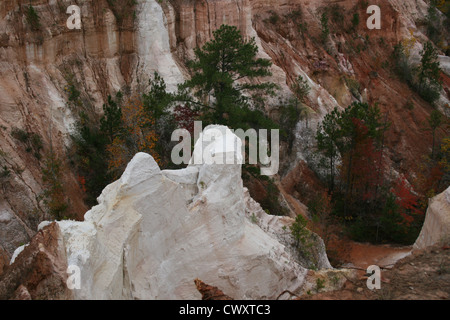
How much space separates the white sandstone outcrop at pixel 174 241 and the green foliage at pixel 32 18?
13242mm

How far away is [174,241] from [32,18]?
1504cm

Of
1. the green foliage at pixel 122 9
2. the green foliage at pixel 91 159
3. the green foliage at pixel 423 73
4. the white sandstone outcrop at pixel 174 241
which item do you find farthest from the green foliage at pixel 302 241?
the green foliage at pixel 423 73

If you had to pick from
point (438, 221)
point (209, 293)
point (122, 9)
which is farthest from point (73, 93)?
point (438, 221)

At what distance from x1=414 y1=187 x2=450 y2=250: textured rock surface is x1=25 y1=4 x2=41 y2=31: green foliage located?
1813cm

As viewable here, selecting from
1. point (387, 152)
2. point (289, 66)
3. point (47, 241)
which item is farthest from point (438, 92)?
point (47, 241)

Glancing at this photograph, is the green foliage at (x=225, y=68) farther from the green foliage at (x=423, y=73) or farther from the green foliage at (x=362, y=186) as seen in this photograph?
the green foliage at (x=423, y=73)

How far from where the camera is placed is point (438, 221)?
1200 centimetres

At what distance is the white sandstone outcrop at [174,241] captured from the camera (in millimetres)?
7317

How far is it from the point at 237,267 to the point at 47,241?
4.14 metres

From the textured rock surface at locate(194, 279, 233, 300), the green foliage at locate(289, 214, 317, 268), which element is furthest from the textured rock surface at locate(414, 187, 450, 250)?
the textured rock surface at locate(194, 279, 233, 300)

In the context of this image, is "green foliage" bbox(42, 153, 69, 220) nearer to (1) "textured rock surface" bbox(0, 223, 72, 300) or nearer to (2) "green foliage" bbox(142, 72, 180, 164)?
(2) "green foliage" bbox(142, 72, 180, 164)

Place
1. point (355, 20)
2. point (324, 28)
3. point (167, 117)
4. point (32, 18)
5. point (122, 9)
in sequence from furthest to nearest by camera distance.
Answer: point (355, 20) → point (324, 28) → point (122, 9) → point (167, 117) → point (32, 18)

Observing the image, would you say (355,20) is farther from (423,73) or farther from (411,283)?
(411,283)
